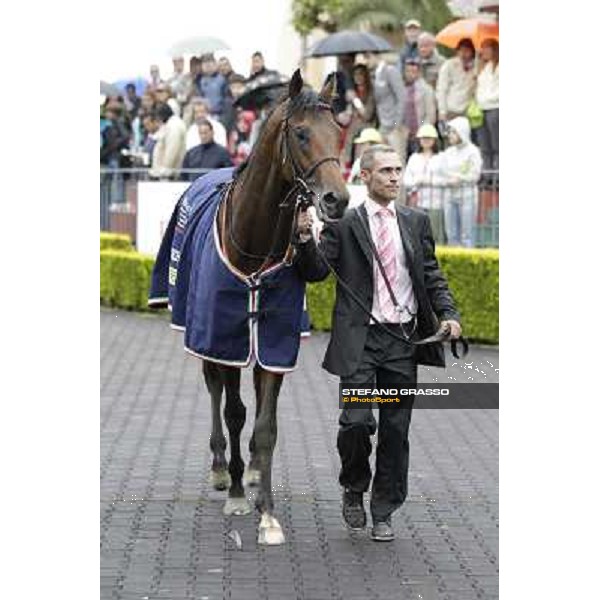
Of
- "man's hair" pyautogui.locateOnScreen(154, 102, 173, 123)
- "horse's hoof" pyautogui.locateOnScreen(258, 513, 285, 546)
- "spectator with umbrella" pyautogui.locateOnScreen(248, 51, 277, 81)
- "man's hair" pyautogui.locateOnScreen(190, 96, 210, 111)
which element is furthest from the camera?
"man's hair" pyautogui.locateOnScreen(154, 102, 173, 123)

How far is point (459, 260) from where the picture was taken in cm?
1631

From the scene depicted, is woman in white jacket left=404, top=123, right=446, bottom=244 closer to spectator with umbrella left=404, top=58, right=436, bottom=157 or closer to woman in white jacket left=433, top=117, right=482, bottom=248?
woman in white jacket left=433, top=117, right=482, bottom=248

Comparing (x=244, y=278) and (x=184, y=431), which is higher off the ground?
(x=244, y=278)

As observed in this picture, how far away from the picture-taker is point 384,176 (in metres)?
8.05

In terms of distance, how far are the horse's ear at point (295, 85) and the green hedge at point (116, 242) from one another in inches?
513

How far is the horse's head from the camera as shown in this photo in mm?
7602

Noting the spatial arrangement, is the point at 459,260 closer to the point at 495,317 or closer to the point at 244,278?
the point at 495,317

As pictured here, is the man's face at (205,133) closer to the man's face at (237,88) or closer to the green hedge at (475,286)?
the man's face at (237,88)

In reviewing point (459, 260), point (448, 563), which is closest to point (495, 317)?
point (459, 260)

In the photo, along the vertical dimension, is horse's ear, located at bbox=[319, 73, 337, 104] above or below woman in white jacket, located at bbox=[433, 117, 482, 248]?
above

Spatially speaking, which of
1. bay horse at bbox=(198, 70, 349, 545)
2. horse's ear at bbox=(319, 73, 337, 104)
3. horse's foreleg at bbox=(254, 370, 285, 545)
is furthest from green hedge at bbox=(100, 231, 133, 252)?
horse's ear at bbox=(319, 73, 337, 104)

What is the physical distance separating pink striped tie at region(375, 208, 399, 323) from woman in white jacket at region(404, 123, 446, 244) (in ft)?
28.3

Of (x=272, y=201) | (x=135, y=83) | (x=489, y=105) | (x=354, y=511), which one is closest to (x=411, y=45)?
(x=489, y=105)
